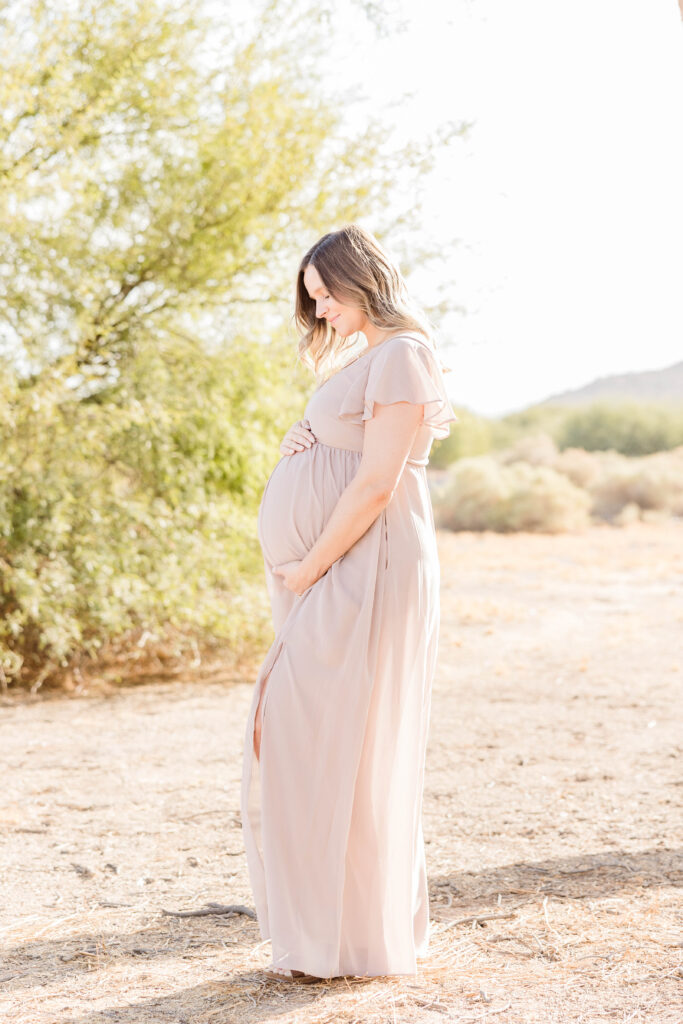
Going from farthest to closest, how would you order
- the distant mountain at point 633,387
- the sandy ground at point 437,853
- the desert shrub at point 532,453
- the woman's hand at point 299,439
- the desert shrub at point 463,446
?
the distant mountain at point 633,387 < the desert shrub at point 463,446 < the desert shrub at point 532,453 < the woman's hand at point 299,439 < the sandy ground at point 437,853

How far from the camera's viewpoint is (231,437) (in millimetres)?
7066

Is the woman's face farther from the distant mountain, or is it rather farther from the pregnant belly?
the distant mountain

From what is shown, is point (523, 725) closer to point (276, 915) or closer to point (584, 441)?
point (276, 915)

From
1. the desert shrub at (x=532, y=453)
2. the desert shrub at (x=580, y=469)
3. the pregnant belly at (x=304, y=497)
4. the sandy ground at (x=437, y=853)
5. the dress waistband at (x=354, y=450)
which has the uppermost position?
the desert shrub at (x=532, y=453)

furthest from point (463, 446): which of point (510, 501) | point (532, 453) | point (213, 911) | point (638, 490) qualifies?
point (213, 911)

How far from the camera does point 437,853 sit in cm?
383

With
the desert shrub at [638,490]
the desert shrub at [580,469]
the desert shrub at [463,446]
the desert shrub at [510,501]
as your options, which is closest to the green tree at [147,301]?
the desert shrub at [510,501]

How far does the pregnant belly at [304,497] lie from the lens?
2516 millimetres

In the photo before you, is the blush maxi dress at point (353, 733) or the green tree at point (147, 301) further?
the green tree at point (147, 301)

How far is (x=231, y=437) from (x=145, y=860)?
12.1 feet

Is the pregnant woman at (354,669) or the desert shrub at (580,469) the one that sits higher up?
the desert shrub at (580,469)

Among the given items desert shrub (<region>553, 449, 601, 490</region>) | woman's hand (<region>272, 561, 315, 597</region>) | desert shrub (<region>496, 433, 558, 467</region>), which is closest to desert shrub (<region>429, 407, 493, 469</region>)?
desert shrub (<region>496, 433, 558, 467</region>)

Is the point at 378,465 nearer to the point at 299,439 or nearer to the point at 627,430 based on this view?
the point at 299,439

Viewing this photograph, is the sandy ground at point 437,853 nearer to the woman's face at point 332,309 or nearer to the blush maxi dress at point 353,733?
the blush maxi dress at point 353,733
